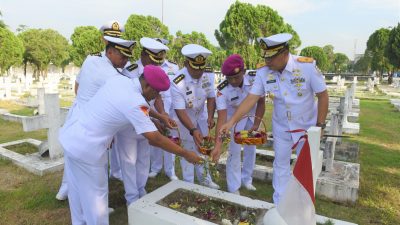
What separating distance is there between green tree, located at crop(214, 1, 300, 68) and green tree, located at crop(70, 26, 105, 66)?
576 inches

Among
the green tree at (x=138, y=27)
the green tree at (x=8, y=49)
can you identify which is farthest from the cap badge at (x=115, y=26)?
the green tree at (x=138, y=27)

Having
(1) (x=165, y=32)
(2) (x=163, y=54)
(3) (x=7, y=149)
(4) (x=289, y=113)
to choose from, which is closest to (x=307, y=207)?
(4) (x=289, y=113)

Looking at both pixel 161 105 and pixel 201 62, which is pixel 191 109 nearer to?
pixel 161 105

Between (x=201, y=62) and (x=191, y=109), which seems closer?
(x=201, y=62)

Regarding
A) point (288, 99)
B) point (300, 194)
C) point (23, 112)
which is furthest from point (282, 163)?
point (23, 112)

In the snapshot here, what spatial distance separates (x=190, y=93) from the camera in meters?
3.97

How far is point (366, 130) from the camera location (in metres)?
8.67

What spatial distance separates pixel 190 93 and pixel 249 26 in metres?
30.8

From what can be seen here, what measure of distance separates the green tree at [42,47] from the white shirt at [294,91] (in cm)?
4126

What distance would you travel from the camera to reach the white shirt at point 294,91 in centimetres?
316

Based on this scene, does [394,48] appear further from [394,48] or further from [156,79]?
[156,79]

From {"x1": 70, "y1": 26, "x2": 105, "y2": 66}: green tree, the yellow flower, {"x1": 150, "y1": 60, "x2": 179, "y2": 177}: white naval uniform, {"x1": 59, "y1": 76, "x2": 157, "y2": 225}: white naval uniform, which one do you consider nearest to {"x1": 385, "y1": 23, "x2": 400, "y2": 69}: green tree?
{"x1": 70, "y1": 26, "x2": 105, "y2": 66}: green tree

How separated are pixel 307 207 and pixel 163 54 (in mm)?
2816

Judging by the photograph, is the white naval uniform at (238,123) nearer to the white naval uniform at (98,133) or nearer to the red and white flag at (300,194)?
the white naval uniform at (98,133)
